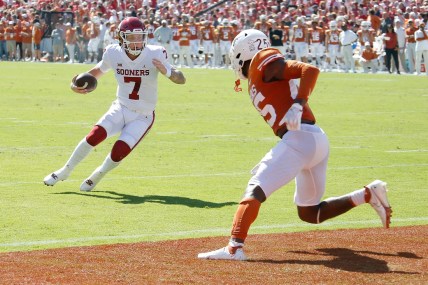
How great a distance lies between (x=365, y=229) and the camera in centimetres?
863

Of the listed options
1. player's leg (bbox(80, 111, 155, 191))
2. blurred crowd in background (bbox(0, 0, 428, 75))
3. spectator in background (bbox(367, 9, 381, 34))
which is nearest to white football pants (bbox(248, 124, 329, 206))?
player's leg (bbox(80, 111, 155, 191))

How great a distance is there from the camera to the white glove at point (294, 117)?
682cm

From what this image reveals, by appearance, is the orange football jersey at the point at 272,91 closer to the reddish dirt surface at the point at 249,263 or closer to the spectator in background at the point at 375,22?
the reddish dirt surface at the point at 249,263

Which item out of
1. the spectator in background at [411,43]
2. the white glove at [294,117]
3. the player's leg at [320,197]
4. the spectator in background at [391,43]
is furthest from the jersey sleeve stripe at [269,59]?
the spectator in background at [411,43]

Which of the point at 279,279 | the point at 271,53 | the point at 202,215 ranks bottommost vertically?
the point at 202,215

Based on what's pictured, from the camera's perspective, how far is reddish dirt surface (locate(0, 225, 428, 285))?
6.47m

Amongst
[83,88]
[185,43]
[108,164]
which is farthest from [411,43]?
[108,164]

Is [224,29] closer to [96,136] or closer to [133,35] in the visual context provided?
[133,35]

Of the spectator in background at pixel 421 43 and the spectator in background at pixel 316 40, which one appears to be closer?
the spectator in background at pixel 421 43

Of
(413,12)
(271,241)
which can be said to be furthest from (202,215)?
(413,12)

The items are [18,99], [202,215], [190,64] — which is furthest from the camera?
[190,64]

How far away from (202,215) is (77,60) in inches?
1472

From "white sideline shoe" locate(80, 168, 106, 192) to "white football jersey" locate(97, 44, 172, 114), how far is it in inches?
31.8

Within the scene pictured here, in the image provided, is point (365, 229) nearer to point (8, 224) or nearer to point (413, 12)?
point (8, 224)
